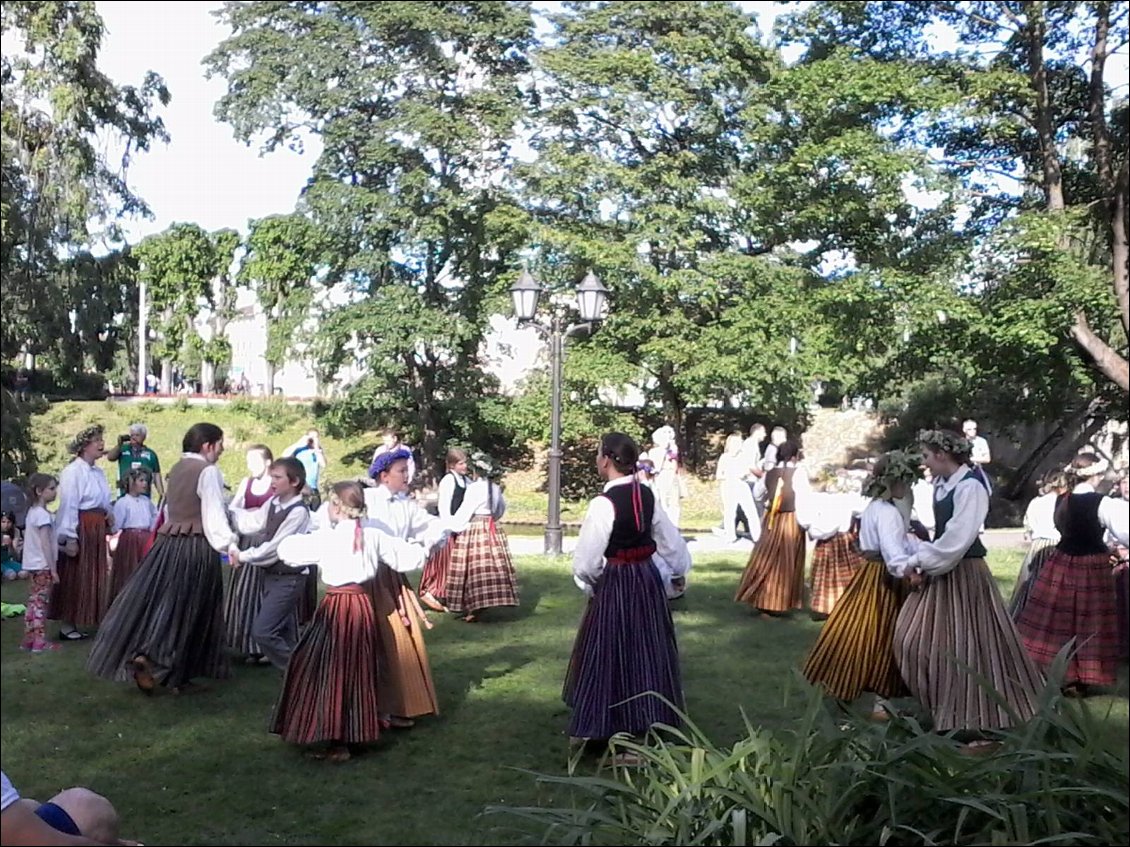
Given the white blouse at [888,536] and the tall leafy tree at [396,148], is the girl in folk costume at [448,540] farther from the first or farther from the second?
the tall leafy tree at [396,148]

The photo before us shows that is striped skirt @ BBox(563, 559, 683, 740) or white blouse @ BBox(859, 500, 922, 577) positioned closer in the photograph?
striped skirt @ BBox(563, 559, 683, 740)

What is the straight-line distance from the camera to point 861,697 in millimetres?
6926

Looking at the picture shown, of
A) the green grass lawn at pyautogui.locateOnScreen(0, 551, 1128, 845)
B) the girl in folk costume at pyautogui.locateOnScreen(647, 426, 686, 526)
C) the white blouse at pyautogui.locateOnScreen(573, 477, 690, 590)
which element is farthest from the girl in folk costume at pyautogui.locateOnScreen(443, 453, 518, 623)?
the girl in folk costume at pyautogui.locateOnScreen(647, 426, 686, 526)

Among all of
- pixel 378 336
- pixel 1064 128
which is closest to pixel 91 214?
pixel 378 336

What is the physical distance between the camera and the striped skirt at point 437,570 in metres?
9.97

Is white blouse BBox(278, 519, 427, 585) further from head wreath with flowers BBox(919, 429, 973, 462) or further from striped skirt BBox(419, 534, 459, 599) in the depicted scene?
striped skirt BBox(419, 534, 459, 599)

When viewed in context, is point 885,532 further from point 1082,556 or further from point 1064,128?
point 1064,128

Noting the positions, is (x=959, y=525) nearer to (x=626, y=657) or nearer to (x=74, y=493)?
(x=626, y=657)

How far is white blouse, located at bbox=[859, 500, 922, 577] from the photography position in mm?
5883

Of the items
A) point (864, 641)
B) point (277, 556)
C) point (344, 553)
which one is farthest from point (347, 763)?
point (864, 641)

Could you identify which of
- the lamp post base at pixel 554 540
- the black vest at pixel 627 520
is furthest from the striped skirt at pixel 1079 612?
the lamp post base at pixel 554 540

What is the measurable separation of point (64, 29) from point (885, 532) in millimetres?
21022

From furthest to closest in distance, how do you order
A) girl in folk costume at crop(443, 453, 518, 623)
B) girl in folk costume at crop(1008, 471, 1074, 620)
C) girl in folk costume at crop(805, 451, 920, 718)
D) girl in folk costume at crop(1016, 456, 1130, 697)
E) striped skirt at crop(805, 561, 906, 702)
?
girl in folk costume at crop(443, 453, 518, 623) < girl in folk costume at crop(1008, 471, 1074, 620) < girl in folk costume at crop(1016, 456, 1130, 697) < striped skirt at crop(805, 561, 906, 702) < girl in folk costume at crop(805, 451, 920, 718)

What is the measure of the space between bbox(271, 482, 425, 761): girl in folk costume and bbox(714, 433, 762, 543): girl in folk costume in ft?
27.4
